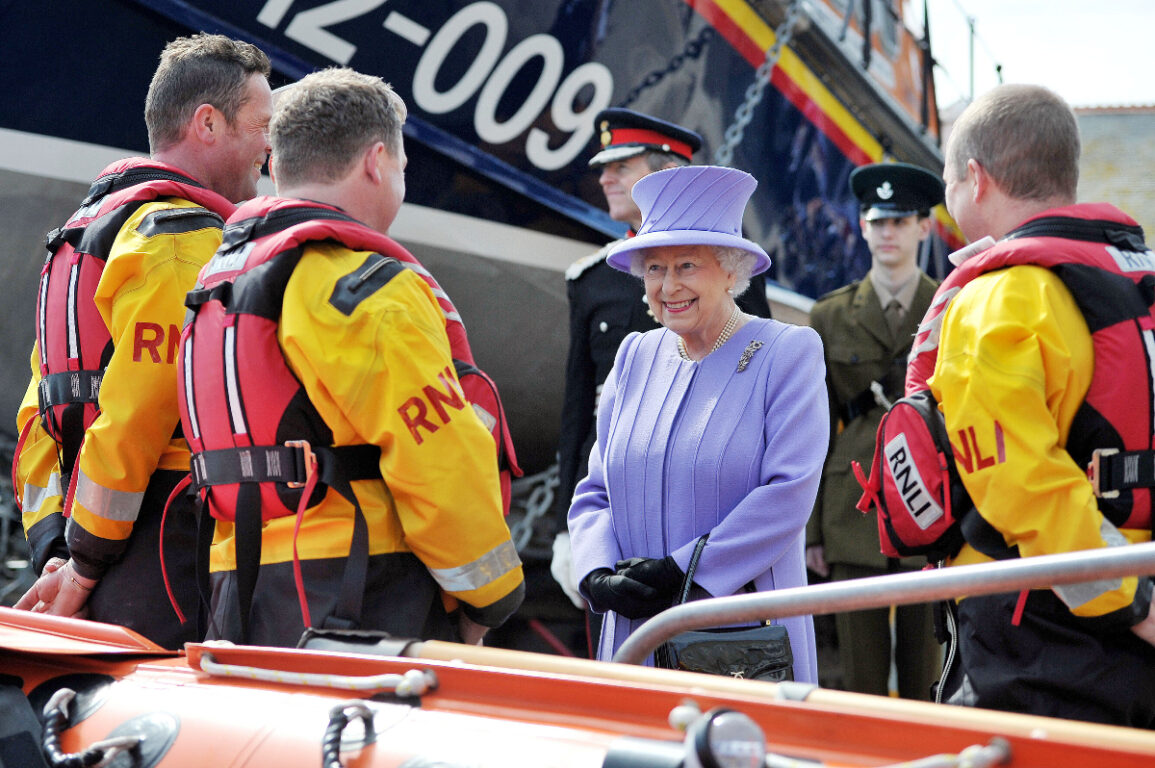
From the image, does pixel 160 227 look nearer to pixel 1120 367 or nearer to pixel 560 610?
pixel 1120 367

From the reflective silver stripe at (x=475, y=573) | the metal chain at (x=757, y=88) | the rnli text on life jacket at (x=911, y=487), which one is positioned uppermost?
the metal chain at (x=757, y=88)

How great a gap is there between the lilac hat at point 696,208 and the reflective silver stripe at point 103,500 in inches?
45.2

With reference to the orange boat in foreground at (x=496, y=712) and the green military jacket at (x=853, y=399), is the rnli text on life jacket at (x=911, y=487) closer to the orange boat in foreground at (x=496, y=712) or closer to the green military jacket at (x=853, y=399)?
the orange boat in foreground at (x=496, y=712)

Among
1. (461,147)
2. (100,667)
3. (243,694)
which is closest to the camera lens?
(243,694)

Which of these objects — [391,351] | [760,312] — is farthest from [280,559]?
[760,312]

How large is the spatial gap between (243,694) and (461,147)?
113 inches

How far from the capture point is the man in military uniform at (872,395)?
160 inches

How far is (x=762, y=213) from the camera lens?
16.5 feet

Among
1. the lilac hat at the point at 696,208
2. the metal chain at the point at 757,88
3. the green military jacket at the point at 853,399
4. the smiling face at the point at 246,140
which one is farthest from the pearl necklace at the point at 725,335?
the metal chain at the point at 757,88

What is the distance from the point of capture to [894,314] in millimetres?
4289

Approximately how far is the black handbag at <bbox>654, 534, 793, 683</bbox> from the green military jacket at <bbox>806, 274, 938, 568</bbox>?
184cm

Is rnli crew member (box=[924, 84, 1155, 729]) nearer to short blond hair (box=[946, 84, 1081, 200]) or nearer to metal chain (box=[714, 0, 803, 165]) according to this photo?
short blond hair (box=[946, 84, 1081, 200])

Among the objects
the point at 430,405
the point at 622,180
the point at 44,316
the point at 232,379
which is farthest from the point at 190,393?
the point at 622,180

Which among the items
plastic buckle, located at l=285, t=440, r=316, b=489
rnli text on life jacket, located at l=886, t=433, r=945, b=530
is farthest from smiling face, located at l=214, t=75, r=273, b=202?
rnli text on life jacket, located at l=886, t=433, r=945, b=530
